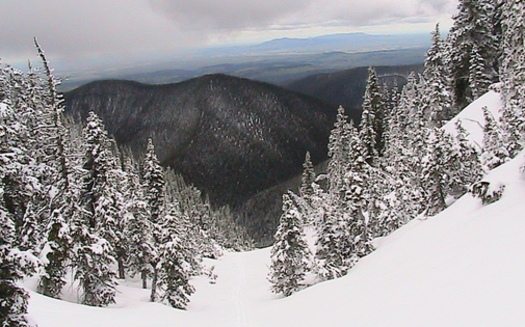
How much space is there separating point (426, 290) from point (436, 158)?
1190 centimetres

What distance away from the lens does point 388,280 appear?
43.0 ft

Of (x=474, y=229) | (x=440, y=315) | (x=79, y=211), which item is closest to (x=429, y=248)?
(x=474, y=229)

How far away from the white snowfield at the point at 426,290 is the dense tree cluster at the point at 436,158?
87.6 inches

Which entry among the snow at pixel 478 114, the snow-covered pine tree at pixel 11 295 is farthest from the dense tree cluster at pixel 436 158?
the snow-covered pine tree at pixel 11 295

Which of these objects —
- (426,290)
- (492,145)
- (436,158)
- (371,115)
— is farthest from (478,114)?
(426,290)

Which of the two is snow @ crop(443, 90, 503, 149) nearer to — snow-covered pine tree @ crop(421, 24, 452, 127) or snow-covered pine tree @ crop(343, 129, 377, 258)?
snow-covered pine tree @ crop(421, 24, 452, 127)

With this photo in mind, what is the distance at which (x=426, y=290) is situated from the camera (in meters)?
10.4

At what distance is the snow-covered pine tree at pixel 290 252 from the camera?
969 inches

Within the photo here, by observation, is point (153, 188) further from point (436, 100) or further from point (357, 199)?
point (436, 100)

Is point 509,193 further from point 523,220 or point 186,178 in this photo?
point 186,178

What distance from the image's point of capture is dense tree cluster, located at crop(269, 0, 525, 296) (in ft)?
63.9

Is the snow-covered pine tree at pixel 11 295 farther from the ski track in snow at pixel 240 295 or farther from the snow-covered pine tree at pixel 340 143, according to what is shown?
the snow-covered pine tree at pixel 340 143

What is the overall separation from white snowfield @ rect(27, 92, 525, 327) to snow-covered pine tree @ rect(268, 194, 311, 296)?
4.00 m

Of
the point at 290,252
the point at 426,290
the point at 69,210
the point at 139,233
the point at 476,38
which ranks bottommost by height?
the point at 290,252
